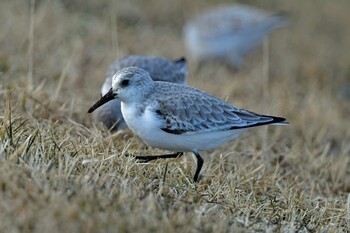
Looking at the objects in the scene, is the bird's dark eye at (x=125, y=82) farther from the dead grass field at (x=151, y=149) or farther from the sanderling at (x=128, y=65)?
the sanderling at (x=128, y=65)

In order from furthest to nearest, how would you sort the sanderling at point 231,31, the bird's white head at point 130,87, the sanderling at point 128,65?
the sanderling at point 231,31, the sanderling at point 128,65, the bird's white head at point 130,87

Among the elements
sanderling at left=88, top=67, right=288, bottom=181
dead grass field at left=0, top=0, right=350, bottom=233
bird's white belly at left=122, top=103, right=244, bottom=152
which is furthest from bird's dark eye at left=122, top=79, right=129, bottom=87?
dead grass field at left=0, top=0, right=350, bottom=233

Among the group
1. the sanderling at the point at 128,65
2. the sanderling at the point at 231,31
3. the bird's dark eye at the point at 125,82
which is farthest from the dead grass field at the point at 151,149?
the bird's dark eye at the point at 125,82

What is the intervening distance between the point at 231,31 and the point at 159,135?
5.57m

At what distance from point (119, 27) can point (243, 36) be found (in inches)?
71.6

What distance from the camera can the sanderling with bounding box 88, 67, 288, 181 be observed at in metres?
4.19

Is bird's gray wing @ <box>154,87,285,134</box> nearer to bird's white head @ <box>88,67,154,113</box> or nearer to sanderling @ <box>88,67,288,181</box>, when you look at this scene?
sanderling @ <box>88,67,288,181</box>

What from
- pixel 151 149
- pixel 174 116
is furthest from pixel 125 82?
pixel 151 149

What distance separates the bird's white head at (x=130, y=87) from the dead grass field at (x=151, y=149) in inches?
13.2

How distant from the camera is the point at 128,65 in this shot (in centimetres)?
574

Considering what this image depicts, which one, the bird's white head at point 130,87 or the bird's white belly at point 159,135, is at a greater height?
the bird's white head at point 130,87

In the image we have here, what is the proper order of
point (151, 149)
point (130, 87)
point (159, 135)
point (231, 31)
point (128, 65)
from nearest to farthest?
1. point (159, 135)
2. point (130, 87)
3. point (151, 149)
4. point (128, 65)
5. point (231, 31)

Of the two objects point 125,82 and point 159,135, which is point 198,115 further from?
point 125,82

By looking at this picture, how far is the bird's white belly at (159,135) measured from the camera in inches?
164
